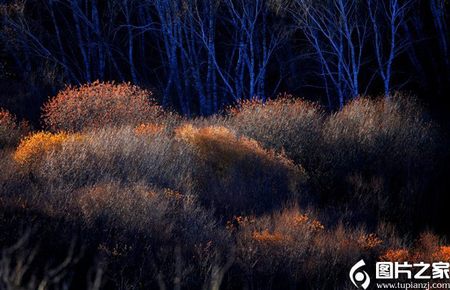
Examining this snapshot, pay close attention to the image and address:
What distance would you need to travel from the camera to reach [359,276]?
433 inches

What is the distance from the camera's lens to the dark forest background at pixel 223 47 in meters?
23.9

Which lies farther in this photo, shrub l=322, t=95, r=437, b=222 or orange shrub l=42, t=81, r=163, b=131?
orange shrub l=42, t=81, r=163, b=131

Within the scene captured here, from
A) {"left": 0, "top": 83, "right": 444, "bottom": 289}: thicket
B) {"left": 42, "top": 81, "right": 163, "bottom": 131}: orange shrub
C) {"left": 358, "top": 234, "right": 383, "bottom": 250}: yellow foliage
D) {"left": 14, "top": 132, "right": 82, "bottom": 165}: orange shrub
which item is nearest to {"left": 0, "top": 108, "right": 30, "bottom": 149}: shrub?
{"left": 0, "top": 83, "right": 444, "bottom": 289}: thicket

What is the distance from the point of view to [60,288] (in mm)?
9156

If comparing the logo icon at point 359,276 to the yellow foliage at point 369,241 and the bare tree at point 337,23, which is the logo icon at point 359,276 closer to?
the yellow foliage at point 369,241

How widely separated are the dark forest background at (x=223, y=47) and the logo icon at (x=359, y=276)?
12398mm

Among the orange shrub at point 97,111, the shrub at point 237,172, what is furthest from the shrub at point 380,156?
the orange shrub at point 97,111

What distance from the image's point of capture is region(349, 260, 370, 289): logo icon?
10.5 metres

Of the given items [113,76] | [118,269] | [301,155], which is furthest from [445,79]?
[118,269]

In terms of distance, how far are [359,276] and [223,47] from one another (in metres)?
19.7

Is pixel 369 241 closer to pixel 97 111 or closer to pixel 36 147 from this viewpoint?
pixel 36 147

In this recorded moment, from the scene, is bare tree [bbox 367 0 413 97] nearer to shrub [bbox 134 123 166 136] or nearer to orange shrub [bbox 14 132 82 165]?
shrub [bbox 134 123 166 136]

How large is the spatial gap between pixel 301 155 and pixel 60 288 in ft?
32.8

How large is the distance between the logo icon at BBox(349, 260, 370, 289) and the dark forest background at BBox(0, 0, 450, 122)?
1240cm
